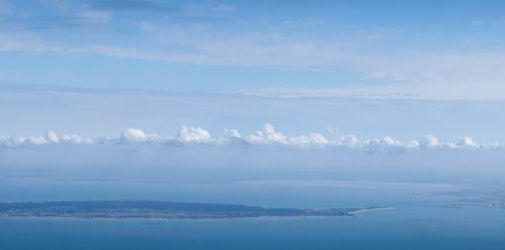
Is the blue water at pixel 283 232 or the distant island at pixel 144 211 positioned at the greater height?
the distant island at pixel 144 211

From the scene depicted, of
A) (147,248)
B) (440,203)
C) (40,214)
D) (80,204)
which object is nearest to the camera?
(147,248)

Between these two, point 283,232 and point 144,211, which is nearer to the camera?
point 283,232

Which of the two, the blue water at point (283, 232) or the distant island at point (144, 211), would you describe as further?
the distant island at point (144, 211)

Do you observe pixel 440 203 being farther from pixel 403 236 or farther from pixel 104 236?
pixel 104 236

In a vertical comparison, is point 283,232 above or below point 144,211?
below

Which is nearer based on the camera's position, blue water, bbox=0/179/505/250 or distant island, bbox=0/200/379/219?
blue water, bbox=0/179/505/250

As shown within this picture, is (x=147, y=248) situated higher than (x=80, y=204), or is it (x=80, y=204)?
(x=80, y=204)

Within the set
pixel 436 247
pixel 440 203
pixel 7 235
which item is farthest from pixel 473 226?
pixel 7 235

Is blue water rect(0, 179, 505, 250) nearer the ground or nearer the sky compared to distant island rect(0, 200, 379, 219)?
nearer the ground
